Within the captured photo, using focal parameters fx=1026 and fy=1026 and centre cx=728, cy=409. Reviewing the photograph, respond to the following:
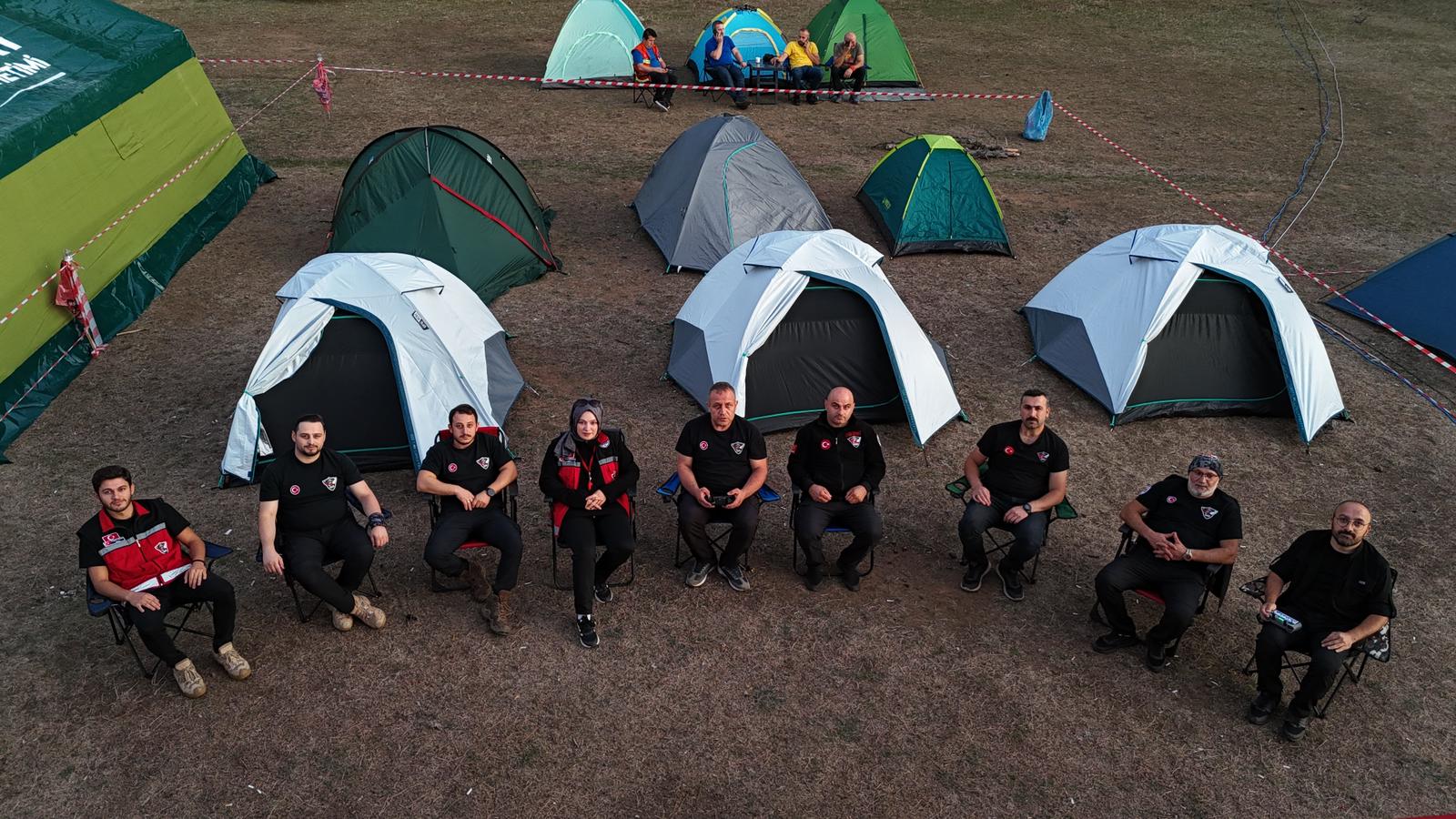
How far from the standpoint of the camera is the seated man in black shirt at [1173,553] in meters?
6.27

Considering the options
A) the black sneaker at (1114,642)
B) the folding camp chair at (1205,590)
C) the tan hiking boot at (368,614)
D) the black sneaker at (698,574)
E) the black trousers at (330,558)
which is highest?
the black trousers at (330,558)

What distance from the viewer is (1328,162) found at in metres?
16.2

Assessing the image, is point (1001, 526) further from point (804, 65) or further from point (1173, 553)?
point (804, 65)

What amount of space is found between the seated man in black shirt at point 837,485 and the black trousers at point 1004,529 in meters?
0.61

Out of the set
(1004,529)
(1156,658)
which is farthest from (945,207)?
(1156,658)

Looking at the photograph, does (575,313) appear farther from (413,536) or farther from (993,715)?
(993,715)

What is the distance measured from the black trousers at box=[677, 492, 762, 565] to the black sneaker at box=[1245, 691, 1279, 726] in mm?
3175

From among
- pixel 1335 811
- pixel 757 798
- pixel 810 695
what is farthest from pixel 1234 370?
pixel 757 798

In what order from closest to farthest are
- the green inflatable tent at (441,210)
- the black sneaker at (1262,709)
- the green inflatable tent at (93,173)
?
the black sneaker at (1262,709) < the green inflatable tent at (93,173) < the green inflatable tent at (441,210)

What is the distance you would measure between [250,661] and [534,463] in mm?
2672

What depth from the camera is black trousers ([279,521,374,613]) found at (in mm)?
6223

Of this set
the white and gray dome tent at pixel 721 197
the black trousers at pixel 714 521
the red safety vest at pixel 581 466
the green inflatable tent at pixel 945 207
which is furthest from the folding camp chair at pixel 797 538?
the green inflatable tent at pixel 945 207

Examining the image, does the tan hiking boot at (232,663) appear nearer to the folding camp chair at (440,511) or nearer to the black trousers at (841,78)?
the folding camp chair at (440,511)

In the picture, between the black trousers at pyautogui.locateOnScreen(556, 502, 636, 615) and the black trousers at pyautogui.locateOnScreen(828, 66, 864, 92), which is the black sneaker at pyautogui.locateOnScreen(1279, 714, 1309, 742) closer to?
the black trousers at pyautogui.locateOnScreen(556, 502, 636, 615)
